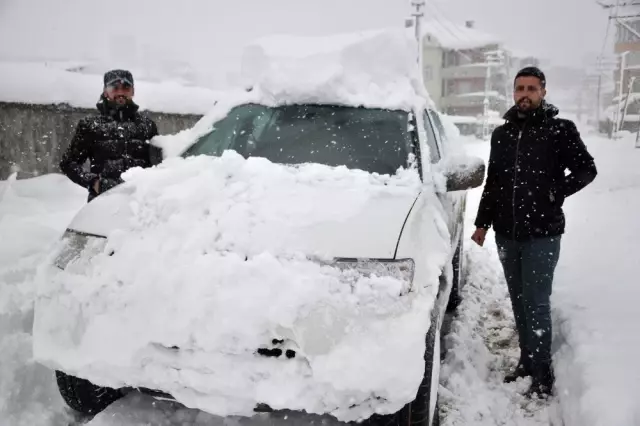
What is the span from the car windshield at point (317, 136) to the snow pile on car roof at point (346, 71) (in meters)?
0.09

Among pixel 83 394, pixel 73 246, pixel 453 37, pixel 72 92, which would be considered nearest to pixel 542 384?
pixel 83 394

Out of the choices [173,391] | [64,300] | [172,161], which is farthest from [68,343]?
[172,161]

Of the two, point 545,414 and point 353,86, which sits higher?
point 353,86

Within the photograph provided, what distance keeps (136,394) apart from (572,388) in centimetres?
227

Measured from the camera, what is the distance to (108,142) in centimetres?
385

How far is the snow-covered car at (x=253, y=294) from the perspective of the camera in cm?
191

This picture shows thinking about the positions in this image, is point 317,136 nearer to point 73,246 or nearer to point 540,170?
point 540,170

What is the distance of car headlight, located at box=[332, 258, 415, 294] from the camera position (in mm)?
2035

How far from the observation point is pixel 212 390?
196 cm

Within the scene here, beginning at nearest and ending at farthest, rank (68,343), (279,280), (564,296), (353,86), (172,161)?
(279,280) → (68,343) → (172,161) → (353,86) → (564,296)

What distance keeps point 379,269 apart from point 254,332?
21.5 inches

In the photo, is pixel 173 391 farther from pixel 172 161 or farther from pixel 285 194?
pixel 172 161

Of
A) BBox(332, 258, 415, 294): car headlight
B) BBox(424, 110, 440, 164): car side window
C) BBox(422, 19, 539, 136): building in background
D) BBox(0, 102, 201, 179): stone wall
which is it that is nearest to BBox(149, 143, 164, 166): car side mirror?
BBox(424, 110, 440, 164): car side window

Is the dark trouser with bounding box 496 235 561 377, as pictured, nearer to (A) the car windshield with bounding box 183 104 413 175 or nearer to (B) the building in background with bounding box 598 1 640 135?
(A) the car windshield with bounding box 183 104 413 175
